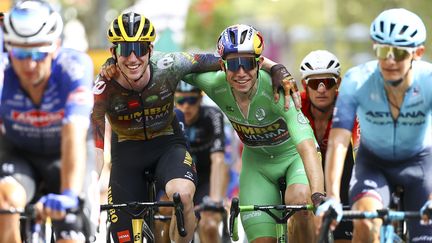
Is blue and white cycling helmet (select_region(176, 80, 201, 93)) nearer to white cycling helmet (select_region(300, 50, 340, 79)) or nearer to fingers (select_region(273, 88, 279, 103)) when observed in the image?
white cycling helmet (select_region(300, 50, 340, 79))

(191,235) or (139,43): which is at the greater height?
(139,43)

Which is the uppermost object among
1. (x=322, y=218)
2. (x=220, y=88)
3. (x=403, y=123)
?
(x=220, y=88)

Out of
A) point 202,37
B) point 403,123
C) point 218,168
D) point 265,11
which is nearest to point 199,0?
point 202,37

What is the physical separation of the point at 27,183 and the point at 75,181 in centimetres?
74

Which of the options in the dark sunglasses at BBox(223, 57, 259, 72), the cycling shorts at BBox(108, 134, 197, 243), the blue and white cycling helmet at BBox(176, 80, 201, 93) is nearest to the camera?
the dark sunglasses at BBox(223, 57, 259, 72)

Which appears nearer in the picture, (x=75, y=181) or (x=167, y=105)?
(x=75, y=181)

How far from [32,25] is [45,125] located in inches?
32.2

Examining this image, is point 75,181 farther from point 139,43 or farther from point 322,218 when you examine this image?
point 139,43

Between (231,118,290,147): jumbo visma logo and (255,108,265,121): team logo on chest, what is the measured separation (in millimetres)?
125

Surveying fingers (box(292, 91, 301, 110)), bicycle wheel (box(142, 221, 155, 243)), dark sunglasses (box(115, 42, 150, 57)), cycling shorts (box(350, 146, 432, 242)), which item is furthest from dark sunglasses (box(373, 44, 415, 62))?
bicycle wheel (box(142, 221, 155, 243))

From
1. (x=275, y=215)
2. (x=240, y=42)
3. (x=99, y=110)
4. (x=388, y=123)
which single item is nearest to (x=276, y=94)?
(x=240, y=42)

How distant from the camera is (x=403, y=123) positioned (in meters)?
10.0

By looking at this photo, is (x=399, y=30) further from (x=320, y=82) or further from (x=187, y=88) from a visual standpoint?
(x=187, y=88)

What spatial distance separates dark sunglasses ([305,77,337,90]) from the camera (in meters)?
12.7
